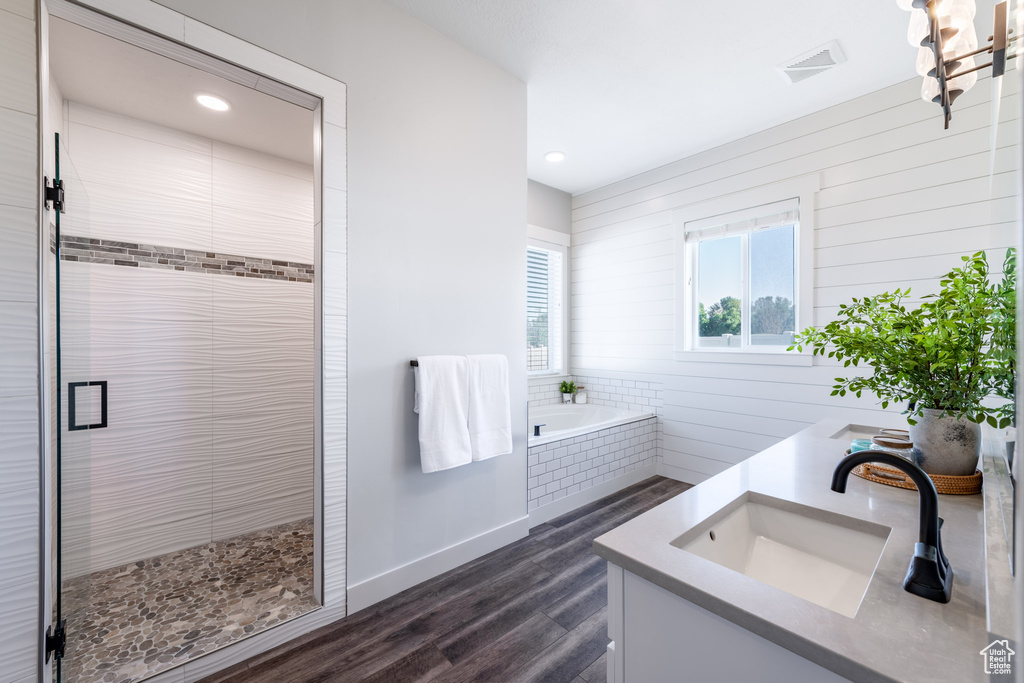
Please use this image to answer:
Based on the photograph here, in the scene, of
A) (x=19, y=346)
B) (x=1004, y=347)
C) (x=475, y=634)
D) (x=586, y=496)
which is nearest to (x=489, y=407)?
(x=475, y=634)

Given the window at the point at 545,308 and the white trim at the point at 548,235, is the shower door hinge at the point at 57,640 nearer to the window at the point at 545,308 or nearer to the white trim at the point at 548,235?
the window at the point at 545,308

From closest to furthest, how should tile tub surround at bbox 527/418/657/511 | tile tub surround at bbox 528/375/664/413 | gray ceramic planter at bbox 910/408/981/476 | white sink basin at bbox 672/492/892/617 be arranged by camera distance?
white sink basin at bbox 672/492/892/617 → gray ceramic planter at bbox 910/408/981/476 → tile tub surround at bbox 527/418/657/511 → tile tub surround at bbox 528/375/664/413

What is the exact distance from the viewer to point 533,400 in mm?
4246

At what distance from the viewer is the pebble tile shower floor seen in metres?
1.55

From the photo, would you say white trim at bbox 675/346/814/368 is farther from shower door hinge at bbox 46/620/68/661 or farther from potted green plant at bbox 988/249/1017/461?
shower door hinge at bbox 46/620/68/661

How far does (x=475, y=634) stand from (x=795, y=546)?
1.34m

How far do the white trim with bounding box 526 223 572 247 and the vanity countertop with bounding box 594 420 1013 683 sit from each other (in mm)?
3326

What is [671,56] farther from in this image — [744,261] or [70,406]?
[70,406]

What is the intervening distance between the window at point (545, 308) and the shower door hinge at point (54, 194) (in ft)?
11.0

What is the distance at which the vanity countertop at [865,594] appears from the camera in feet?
1.92

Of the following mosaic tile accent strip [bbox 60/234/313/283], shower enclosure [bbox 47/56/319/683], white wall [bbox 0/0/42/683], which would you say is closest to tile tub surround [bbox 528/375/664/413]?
shower enclosure [bbox 47/56/319/683]

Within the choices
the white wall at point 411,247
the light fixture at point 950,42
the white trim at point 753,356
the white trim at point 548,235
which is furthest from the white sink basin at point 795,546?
the white trim at point 548,235

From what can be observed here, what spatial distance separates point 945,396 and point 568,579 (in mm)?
1774

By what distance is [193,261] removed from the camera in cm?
253
